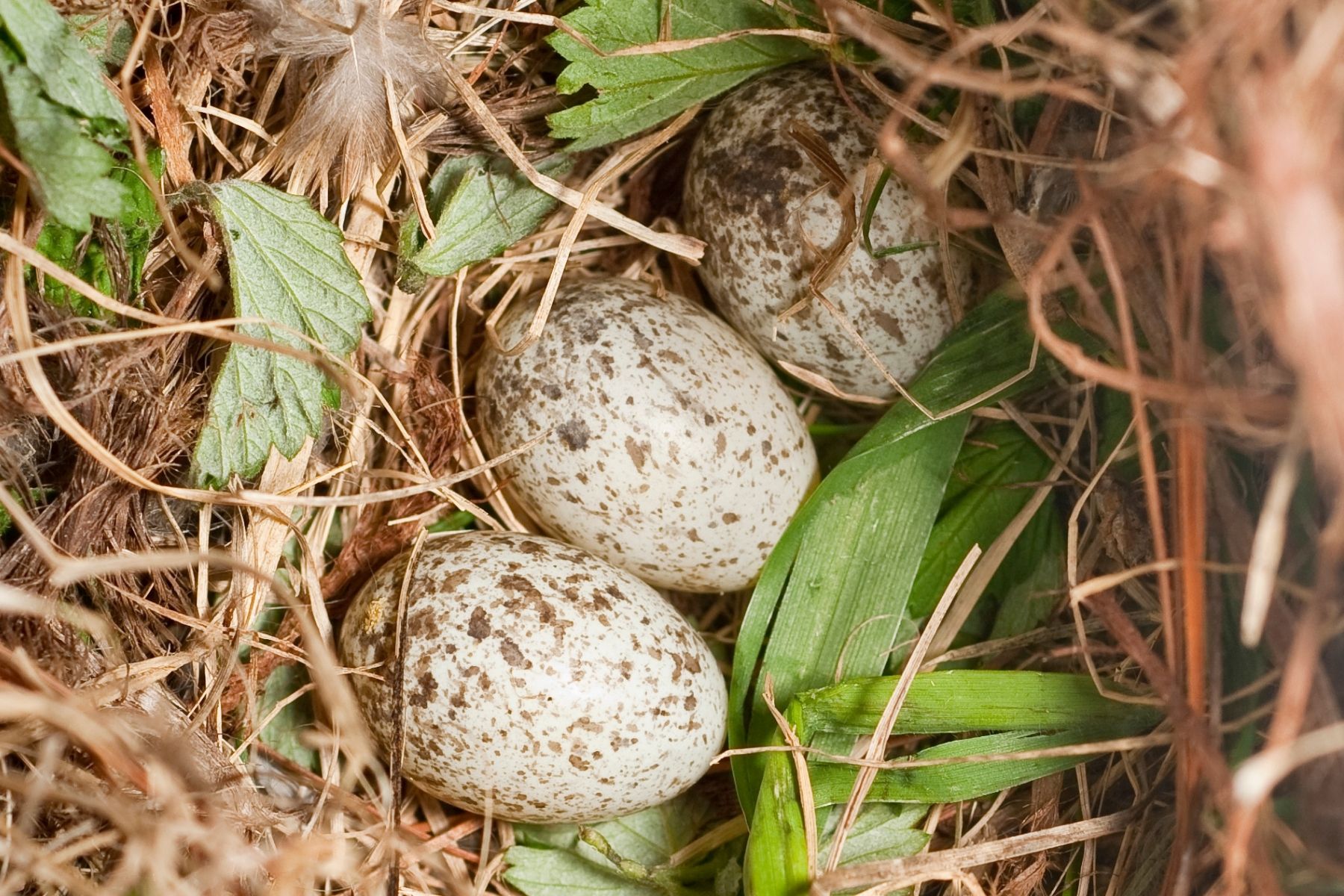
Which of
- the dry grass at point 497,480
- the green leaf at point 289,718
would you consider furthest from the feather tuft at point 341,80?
the green leaf at point 289,718

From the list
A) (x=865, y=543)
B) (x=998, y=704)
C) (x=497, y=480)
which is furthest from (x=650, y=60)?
(x=998, y=704)

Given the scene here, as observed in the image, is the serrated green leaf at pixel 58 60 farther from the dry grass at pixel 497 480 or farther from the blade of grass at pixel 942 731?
the blade of grass at pixel 942 731

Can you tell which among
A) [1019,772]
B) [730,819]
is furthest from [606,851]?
[1019,772]

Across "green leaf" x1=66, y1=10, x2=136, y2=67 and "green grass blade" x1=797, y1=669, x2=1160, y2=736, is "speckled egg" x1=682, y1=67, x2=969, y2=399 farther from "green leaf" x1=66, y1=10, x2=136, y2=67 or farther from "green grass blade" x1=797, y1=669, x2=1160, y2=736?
"green leaf" x1=66, y1=10, x2=136, y2=67

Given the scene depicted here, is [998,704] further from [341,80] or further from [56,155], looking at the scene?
[56,155]

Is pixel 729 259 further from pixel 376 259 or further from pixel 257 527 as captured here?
pixel 257 527
